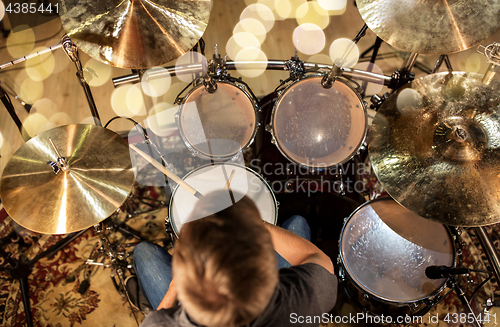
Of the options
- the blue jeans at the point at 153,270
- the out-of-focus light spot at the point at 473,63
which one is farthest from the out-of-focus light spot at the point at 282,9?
the blue jeans at the point at 153,270

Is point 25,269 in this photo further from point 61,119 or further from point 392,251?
point 392,251

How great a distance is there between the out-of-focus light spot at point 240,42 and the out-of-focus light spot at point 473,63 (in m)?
1.88

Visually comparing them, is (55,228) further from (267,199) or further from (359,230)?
(359,230)

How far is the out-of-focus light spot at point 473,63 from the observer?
9.20ft

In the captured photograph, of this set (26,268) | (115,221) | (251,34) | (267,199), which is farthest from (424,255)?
(251,34)

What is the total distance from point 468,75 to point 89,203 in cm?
171

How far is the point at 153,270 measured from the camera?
148 centimetres

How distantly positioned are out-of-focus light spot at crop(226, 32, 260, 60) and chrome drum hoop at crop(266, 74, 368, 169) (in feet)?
4.55

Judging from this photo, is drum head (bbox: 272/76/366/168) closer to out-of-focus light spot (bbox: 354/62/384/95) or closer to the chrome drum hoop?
the chrome drum hoop

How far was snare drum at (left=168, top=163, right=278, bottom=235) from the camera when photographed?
159cm

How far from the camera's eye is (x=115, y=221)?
83.5 inches

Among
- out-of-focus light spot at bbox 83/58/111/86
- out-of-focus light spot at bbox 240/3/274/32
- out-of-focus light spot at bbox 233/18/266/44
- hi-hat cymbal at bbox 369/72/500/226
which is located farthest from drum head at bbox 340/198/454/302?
out-of-focus light spot at bbox 83/58/111/86

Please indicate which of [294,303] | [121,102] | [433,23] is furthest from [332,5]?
[294,303]

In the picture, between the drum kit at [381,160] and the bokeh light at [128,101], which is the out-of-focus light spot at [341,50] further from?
the bokeh light at [128,101]
